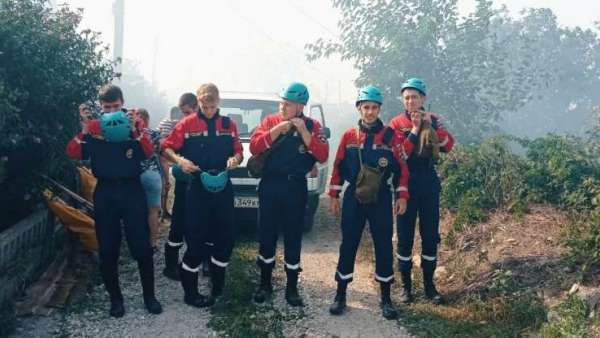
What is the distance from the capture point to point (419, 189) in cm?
530

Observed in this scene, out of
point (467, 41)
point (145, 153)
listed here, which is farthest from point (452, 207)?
point (467, 41)

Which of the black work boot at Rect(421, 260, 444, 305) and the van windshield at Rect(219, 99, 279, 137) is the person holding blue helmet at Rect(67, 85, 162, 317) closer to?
the black work boot at Rect(421, 260, 444, 305)

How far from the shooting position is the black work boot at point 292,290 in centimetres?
532

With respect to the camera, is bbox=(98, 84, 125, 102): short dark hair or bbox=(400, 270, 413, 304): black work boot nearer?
bbox=(98, 84, 125, 102): short dark hair

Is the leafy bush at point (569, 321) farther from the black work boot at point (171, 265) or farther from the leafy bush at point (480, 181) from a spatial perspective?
the black work boot at point (171, 265)

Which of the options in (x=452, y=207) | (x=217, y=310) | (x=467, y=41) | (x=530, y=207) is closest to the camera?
(x=217, y=310)

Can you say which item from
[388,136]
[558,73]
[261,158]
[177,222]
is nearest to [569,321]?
[388,136]

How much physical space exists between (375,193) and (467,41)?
12.5 meters

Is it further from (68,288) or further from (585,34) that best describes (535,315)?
(585,34)

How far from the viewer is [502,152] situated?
8.00m

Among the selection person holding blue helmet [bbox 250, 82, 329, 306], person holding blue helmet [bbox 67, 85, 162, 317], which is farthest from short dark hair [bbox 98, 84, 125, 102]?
person holding blue helmet [bbox 250, 82, 329, 306]

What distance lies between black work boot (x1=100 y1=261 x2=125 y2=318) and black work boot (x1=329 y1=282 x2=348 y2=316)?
1901mm

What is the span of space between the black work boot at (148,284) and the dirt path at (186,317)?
7cm

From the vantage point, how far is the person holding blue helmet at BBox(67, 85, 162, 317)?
15.2ft
